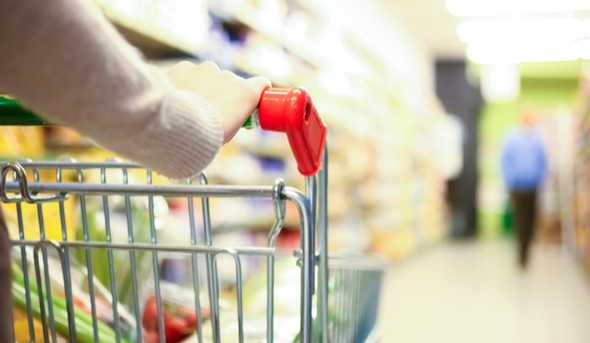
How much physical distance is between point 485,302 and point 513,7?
4.53m

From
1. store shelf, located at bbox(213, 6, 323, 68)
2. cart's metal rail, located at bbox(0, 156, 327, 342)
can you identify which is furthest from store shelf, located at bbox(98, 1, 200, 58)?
cart's metal rail, located at bbox(0, 156, 327, 342)

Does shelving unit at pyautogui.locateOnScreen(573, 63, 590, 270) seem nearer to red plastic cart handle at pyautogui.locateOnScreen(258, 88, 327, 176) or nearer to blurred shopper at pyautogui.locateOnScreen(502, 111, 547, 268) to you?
blurred shopper at pyautogui.locateOnScreen(502, 111, 547, 268)

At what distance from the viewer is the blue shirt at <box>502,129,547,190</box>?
20.8 ft

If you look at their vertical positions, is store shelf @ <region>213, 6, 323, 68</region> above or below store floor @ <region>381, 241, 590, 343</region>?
above

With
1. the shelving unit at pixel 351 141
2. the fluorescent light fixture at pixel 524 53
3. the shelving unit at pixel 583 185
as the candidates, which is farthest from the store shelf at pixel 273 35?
the fluorescent light fixture at pixel 524 53

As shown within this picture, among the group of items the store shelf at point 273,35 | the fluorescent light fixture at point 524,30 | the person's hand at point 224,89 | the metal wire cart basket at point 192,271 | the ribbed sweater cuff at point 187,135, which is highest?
the fluorescent light fixture at point 524,30

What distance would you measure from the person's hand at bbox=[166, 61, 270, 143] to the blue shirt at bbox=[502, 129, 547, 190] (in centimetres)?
600

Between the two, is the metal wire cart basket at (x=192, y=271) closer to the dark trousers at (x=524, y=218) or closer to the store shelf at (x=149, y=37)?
the store shelf at (x=149, y=37)

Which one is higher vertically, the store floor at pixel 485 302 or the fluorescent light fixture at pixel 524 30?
the fluorescent light fixture at pixel 524 30

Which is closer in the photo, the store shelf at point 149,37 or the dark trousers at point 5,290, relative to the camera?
the dark trousers at point 5,290

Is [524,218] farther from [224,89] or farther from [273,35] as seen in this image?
[224,89]

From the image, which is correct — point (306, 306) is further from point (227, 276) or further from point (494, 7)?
point (494, 7)

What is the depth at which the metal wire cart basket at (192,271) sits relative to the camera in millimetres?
822

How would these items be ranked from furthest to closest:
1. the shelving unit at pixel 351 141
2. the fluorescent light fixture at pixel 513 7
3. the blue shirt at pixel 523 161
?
the fluorescent light fixture at pixel 513 7, the blue shirt at pixel 523 161, the shelving unit at pixel 351 141
